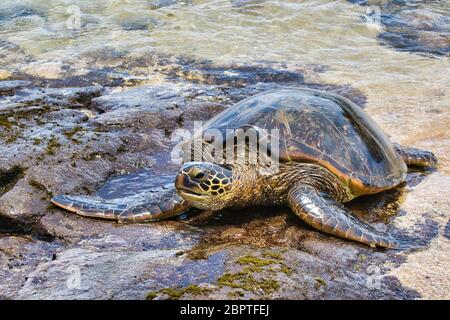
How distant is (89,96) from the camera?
6820 mm

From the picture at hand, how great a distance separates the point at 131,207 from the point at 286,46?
665cm

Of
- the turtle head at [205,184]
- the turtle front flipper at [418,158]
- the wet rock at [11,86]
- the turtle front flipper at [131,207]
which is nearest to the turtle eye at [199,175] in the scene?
the turtle head at [205,184]

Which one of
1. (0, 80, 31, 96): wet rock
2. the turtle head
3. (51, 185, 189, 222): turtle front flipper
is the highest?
the turtle head

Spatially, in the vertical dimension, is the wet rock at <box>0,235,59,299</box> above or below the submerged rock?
above

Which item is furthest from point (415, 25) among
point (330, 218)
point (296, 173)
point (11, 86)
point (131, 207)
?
point (131, 207)

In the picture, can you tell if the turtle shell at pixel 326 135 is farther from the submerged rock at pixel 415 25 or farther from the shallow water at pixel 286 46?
the submerged rock at pixel 415 25

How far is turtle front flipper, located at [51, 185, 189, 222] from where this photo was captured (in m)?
3.79

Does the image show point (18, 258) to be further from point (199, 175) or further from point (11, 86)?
point (11, 86)

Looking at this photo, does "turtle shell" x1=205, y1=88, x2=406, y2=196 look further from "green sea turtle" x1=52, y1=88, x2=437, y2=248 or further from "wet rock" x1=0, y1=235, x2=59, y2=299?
"wet rock" x1=0, y1=235, x2=59, y2=299

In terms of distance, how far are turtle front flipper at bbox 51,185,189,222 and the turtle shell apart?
903 mm

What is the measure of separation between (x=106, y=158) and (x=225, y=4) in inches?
325

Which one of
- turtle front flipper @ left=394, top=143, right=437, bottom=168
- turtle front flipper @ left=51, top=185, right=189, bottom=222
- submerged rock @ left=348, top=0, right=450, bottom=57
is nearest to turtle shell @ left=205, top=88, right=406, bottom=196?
turtle front flipper @ left=394, top=143, right=437, bottom=168

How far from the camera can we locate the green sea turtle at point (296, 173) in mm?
3676
